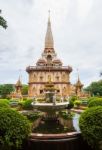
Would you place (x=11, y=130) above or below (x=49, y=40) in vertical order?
below

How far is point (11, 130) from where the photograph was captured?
23.1 ft

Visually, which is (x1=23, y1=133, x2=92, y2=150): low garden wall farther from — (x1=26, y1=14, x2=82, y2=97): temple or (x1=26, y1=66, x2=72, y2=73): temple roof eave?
(x1=26, y1=66, x2=72, y2=73): temple roof eave

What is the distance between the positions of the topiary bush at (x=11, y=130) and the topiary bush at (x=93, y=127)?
2101mm

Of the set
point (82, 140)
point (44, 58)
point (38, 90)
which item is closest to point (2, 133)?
point (82, 140)

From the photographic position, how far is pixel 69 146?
809 centimetres

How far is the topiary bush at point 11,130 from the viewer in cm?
691

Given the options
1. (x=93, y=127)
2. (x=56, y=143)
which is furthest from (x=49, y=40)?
(x=93, y=127)

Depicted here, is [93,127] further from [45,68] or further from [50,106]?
[45,68]

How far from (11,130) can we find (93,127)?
2.83m

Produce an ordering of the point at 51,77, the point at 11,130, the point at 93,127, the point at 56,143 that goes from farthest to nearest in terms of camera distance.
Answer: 1. the point at 51,77
2. the point at 56,143
3. the point at 93,127
4. the point at 11,130

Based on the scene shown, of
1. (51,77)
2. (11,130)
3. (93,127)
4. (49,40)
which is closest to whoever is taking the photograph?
(11,130)

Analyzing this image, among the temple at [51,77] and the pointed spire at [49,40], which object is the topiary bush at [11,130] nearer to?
the temple at [51,77]

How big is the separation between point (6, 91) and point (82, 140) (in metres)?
45.9

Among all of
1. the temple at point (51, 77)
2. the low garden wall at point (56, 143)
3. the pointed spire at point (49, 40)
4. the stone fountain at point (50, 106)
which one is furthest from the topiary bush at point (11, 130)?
the pointed spire at point (49, 40)
